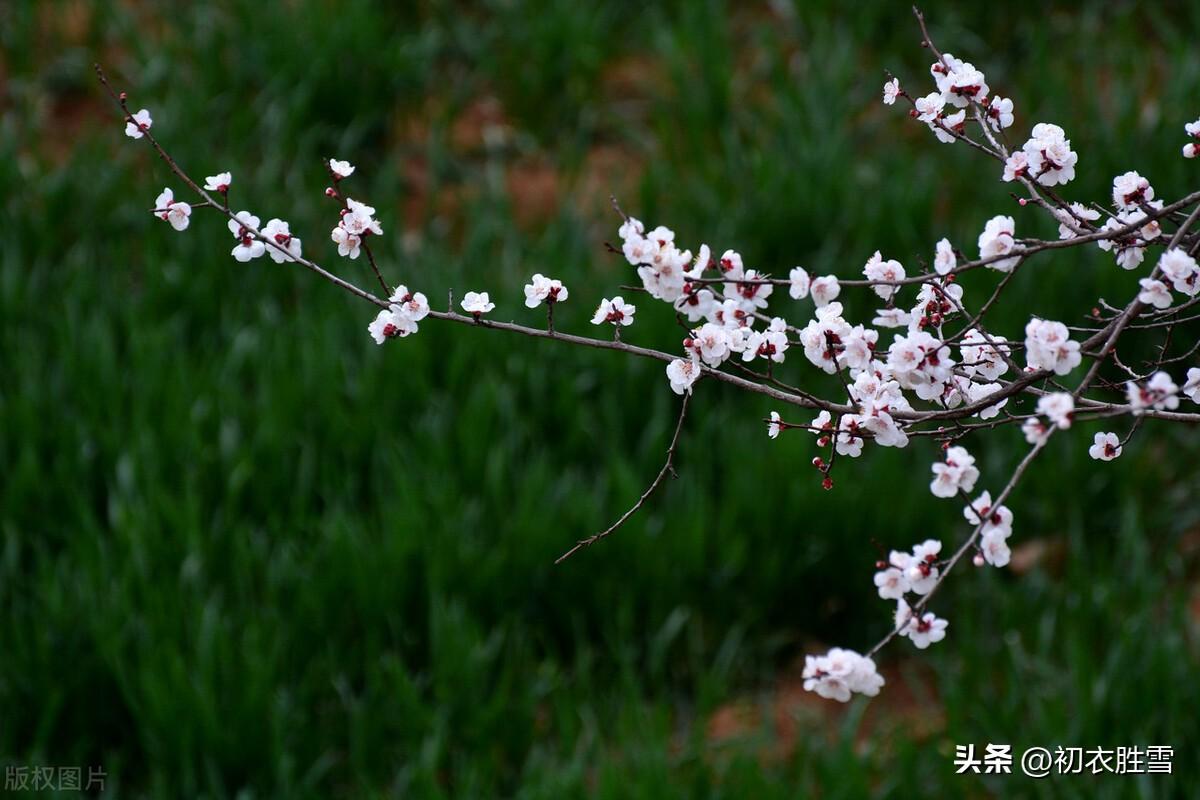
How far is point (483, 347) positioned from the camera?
10.7 ft

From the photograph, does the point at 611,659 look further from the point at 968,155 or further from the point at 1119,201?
the point at 968,155

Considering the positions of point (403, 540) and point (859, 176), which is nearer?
point (403, 540)

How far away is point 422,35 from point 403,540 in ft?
7.98

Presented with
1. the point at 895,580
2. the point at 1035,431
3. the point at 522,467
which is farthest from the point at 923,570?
the point at 522,467

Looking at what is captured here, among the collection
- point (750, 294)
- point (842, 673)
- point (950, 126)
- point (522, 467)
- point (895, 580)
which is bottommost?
point (842, 673)

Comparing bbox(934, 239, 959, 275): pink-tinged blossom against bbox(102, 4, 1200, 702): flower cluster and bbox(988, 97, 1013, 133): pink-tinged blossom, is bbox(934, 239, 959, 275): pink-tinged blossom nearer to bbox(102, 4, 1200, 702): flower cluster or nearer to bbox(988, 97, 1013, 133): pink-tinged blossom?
bbox(102, 4, 1200, 702): flower cluster

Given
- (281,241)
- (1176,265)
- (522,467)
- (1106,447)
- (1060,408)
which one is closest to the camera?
(1060,408)

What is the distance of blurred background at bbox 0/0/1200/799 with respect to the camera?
2.49 metres

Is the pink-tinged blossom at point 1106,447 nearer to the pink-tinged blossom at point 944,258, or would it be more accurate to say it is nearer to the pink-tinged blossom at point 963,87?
the pink-tinged blossom at point 944,258

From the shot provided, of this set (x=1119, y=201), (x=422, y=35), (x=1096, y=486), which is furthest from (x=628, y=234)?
(x=422, y=35)

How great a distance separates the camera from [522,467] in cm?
308

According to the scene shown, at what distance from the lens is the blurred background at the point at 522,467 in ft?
8.16

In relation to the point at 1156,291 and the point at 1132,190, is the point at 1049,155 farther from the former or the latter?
the point at 1156,291

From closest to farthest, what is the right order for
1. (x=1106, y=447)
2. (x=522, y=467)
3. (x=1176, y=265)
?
1. (x=1176, y=265)
2. (x=1106, y=447)
3. (x=522, y=467)
